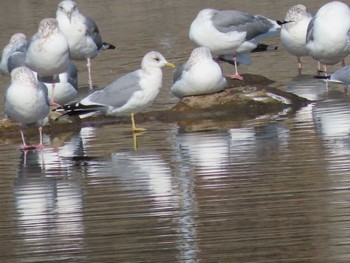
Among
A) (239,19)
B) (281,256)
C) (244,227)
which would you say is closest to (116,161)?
(244,227)

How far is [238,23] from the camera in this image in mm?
16250

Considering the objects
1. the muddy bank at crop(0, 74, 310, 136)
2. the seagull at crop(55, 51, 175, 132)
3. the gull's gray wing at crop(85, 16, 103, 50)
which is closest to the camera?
the seagull at crop(55, 51, 175, 132)

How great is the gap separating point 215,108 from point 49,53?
215 cm

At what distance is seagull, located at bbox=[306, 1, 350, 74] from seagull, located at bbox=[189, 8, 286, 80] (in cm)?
87

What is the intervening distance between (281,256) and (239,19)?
8701 mm

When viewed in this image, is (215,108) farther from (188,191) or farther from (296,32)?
(188,191)

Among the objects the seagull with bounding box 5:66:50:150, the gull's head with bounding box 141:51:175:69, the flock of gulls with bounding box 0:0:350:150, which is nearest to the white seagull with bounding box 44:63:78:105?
the flock of gulls with bounding box 0:0:350:150

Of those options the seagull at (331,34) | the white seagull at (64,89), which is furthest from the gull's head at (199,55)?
the seagull at (331,34)

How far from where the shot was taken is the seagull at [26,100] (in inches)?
494

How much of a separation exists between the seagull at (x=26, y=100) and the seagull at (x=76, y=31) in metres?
4.55

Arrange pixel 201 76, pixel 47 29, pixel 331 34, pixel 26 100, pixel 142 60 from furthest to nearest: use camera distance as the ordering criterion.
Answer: pixel 331 34
pixel 47 29
pixel 201 76
pixel 142 60
pixel 26 100

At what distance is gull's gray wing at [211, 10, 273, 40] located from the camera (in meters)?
16.0

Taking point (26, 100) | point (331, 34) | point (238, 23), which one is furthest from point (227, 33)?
point (26, 100)

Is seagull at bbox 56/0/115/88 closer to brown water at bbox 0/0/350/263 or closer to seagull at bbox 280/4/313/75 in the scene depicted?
brown water at bbox 0/0/350/263
